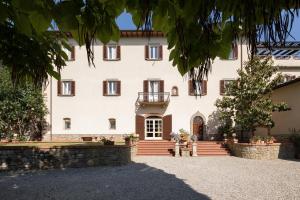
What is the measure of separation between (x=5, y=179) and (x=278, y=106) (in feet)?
49.3

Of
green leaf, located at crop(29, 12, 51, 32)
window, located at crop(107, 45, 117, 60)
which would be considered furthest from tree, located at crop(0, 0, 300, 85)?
window, located at crop(107, 45, 117, 60)

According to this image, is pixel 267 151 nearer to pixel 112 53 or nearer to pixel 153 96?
pixel 153 96

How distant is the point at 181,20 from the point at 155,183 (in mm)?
9007

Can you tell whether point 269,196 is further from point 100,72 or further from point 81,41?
point 100,72

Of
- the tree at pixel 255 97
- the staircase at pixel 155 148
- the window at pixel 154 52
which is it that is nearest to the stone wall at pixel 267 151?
the tree at pixel 255 97

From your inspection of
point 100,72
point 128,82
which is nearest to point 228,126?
point 128,82

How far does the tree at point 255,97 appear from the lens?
843 inches

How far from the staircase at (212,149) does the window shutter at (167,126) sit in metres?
4.05

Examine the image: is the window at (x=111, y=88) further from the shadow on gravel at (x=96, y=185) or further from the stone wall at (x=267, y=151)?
the shadow on gravel at (x=96, y=185)

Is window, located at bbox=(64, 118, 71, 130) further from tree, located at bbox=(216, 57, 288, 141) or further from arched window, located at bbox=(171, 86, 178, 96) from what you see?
tree, located at bbox=(216, 57, 288, 141)

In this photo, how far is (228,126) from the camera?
25422 mm

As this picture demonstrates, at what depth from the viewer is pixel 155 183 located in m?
10.9

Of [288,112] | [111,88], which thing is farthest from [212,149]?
[111,88]

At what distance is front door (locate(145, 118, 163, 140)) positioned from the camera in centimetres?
2710
